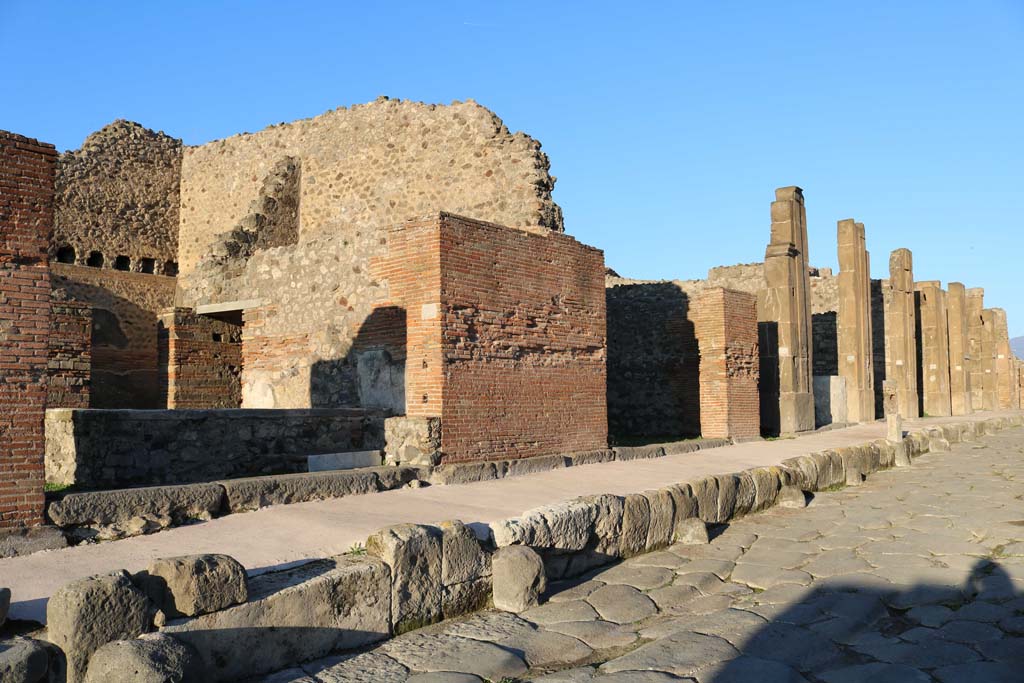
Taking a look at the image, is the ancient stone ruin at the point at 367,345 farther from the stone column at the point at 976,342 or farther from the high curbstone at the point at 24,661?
the stone column at the point at 976,342

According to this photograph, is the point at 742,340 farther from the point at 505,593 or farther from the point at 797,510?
the point at 505,593

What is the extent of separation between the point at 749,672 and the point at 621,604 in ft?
3.97

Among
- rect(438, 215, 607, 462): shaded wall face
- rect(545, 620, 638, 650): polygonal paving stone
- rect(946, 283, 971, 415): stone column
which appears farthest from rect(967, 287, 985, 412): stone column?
rect(545, 620, 638, 650): polygonal paving stone

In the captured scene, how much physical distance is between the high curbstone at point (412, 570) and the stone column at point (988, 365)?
30.4m

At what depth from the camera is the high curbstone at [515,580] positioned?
14.8ft

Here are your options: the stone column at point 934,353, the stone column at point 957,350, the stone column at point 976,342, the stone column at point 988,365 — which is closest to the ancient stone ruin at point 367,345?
the stone column at point 934,353

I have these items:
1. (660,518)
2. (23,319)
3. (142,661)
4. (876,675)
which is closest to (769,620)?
(876,675)

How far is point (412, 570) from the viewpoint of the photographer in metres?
4.14

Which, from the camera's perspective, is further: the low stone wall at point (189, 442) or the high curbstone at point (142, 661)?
the low stone wall at point (189, 442)

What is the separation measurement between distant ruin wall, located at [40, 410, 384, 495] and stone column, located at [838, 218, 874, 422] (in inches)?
525

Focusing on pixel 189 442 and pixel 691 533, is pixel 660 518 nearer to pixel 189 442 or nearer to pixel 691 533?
pixel 691 533

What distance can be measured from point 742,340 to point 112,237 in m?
16.5

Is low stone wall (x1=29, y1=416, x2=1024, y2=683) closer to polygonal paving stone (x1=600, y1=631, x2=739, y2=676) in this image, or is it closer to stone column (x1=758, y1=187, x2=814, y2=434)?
polygonal paving stone (x1=600, y1=631, x2=739, y2=676)

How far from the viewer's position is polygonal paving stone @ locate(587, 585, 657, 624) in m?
4.43
